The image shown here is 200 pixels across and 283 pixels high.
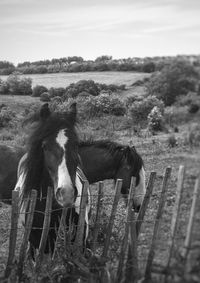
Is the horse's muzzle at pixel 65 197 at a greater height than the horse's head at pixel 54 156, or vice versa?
the horse's head at pixel 54 156

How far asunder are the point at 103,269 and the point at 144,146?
12.9 m

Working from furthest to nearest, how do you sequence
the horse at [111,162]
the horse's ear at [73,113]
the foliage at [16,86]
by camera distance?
the foliage at [16,86], the horse at [111,162], the horse's ear at [73,113]

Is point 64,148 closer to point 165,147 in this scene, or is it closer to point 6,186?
point 6,186

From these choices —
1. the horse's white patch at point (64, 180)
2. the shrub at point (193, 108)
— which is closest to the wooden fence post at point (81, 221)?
the horse's white patch at point (64, 180)

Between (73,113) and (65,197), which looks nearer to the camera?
(65,197)

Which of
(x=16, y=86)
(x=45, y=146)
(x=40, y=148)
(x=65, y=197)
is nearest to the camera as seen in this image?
(x=65, y=197)

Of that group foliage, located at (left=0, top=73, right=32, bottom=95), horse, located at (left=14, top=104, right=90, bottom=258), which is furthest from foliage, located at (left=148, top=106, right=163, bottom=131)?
horse, located at (left=14, top=104, right=90, bottom=258)

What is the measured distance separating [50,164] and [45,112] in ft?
2.05

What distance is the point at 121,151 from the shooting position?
7605mm

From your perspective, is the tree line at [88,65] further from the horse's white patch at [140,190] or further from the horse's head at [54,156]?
the horse's white patch at [140,190]

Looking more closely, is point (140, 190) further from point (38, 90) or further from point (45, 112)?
point (38, 90)

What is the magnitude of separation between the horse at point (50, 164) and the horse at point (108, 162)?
243 cm

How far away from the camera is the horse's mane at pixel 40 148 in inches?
184

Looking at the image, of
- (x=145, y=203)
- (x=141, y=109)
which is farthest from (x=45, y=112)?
(x=141, y=109)
